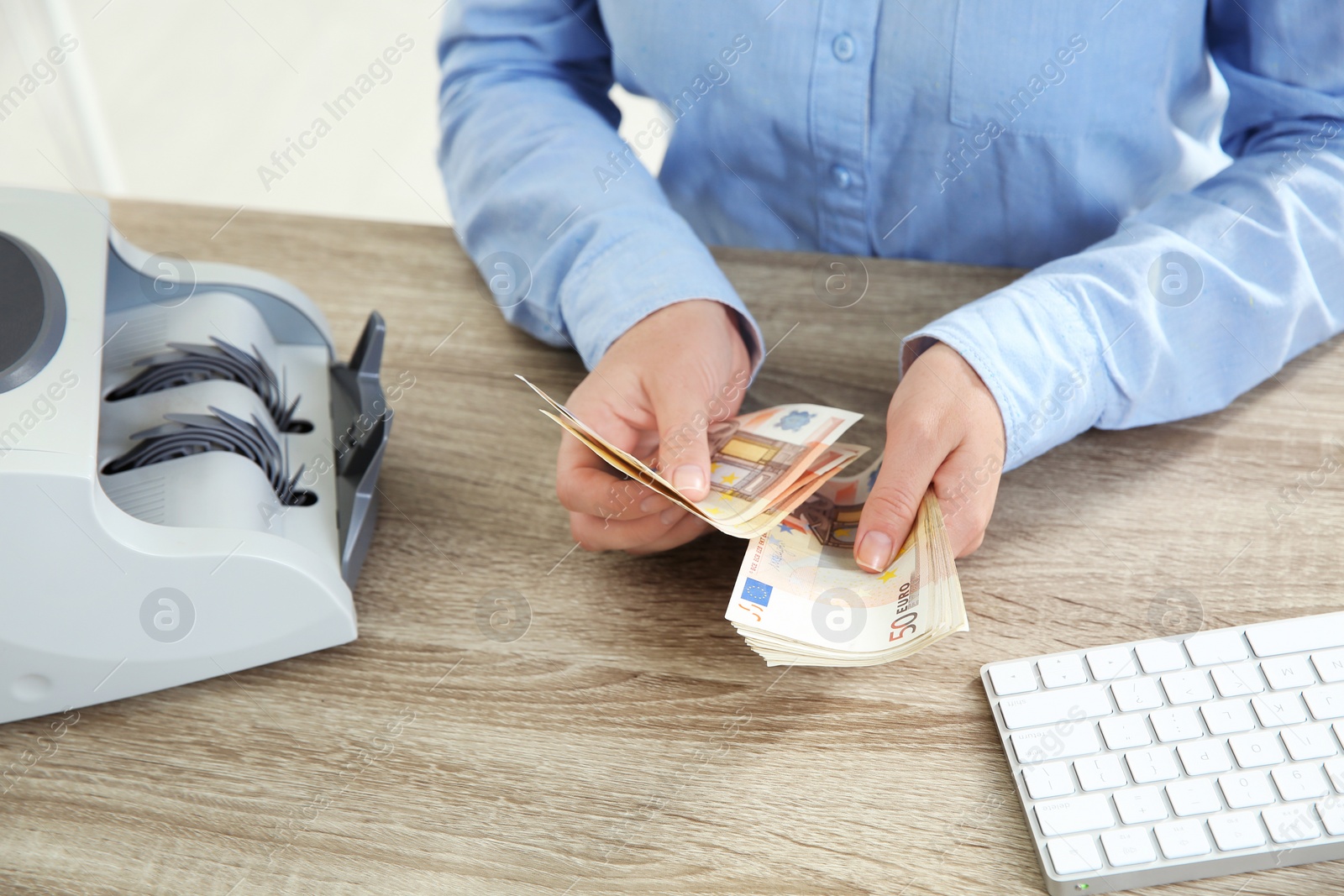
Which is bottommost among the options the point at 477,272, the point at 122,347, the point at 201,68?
the point at 201,68

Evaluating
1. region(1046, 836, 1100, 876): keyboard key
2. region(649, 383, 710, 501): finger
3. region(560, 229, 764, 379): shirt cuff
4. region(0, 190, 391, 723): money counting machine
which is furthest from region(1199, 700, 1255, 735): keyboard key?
region(0, 190, 391, 723): money counting machine

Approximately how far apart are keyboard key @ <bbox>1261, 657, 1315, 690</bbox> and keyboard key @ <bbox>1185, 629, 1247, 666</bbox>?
1 centimetres

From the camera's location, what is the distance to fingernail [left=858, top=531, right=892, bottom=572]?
0.66m

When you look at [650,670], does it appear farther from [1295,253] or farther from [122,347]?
[1295,253]

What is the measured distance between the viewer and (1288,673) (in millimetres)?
597

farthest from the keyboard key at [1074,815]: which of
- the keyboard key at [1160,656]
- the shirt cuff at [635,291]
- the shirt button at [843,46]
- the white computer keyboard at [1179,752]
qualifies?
the shirt button at [843,46]

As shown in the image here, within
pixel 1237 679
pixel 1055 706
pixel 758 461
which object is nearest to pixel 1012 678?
pixel 1055 706

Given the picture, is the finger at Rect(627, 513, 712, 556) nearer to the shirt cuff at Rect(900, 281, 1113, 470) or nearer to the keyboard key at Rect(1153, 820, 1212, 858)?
the shirt cuff at Rect(900, 281, 1113, 470)

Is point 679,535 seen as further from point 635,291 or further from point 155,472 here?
point 155,472

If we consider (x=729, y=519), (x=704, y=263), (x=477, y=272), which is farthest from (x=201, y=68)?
(x=729, y=519)

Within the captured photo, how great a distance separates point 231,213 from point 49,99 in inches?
101

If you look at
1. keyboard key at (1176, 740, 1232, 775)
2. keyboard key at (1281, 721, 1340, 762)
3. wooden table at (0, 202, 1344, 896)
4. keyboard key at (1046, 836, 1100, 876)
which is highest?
keyboard key at (1281, 721, 1340, 762)

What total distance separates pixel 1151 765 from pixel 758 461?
13.3 inches

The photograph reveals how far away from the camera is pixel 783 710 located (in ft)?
2.06
